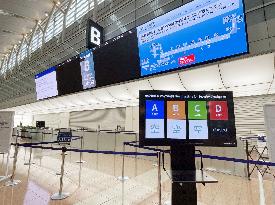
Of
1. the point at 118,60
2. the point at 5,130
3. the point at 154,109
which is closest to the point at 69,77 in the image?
the point at 118,60

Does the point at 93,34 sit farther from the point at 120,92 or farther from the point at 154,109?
the point at 154,109

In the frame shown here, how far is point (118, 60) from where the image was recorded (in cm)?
732

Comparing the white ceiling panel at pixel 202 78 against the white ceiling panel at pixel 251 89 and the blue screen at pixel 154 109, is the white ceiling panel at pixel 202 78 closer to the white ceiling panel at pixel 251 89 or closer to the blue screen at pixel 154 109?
the white ceiling panel at pixel 251 89

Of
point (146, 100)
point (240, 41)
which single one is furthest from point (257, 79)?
point (146, 100)

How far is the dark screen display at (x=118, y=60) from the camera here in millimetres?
6770

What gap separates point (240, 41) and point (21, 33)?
19.2 meters

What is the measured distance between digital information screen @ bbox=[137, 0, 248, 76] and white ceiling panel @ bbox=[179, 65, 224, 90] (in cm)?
48

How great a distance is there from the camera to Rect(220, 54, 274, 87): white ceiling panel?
4.92 meters

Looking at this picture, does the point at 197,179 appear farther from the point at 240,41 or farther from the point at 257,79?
the point at 257,79

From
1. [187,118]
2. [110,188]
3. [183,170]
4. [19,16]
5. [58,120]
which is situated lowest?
[110,188]

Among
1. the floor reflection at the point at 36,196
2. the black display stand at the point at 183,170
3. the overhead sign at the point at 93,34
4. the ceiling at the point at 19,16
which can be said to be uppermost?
the ceiling at the point at 19,16

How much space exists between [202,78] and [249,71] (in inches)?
45.1

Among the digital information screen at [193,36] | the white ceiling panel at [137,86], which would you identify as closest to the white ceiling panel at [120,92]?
the white ceiling panel at [137,86]

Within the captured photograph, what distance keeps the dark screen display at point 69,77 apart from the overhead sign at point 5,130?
337 centimetres
